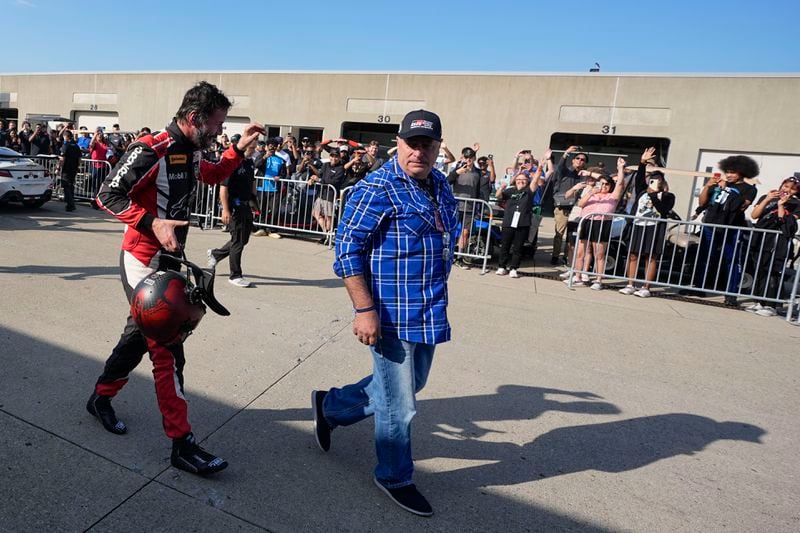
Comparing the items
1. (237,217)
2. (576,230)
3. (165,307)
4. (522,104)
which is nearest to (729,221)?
(576,230)

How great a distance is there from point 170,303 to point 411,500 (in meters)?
1.48

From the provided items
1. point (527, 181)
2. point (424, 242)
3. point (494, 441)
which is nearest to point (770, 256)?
point (527, 181)

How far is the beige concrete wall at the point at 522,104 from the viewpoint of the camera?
16500mm

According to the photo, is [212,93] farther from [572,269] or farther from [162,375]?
[572,269]

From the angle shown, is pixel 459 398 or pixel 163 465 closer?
pixel 163 465

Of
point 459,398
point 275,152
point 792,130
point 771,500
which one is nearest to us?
point 771,500

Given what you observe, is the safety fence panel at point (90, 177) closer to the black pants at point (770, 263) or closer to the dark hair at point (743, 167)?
the dark hair at point (743, 167)

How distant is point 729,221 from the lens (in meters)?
8.02

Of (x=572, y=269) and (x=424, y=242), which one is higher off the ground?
(x=424, y=242)

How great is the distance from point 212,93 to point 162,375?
1.48m

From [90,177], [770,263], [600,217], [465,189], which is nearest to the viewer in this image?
[770,263]

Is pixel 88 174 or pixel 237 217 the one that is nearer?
pixel 237 217

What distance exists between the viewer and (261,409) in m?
3.62

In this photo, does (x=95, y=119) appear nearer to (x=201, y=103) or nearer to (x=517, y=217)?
(x=517, y=217)
